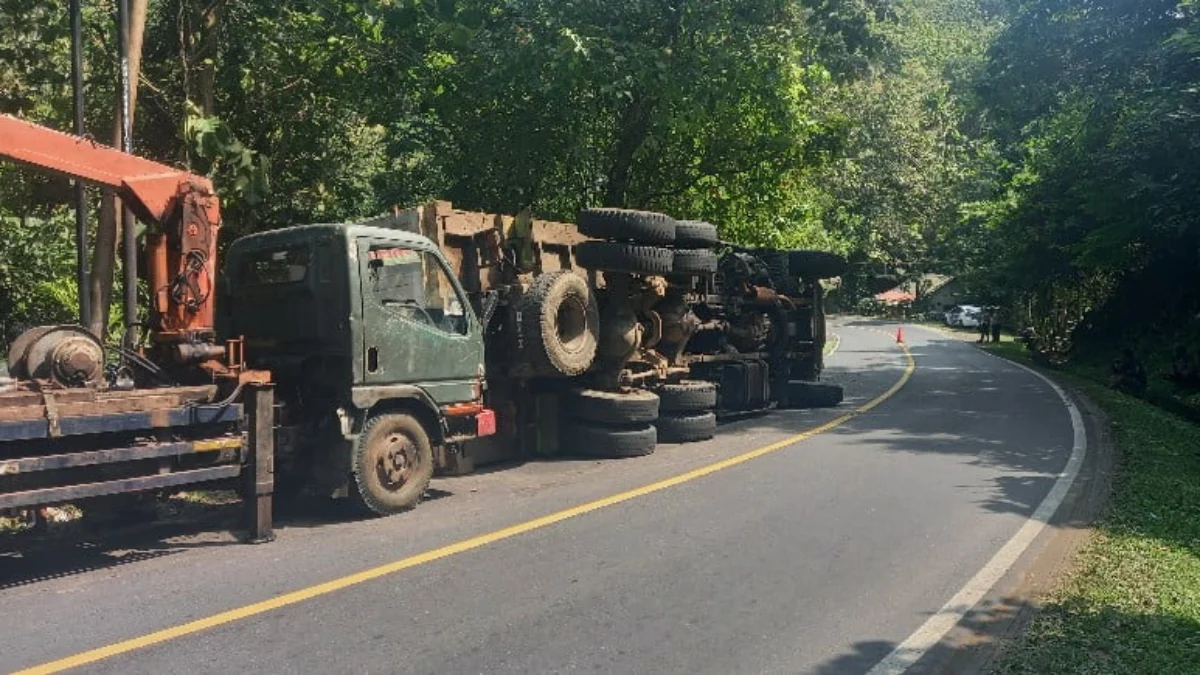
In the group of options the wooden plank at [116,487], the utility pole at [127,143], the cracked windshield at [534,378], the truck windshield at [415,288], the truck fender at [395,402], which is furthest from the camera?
the utility pole at [127,143]

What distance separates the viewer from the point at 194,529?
802 cm

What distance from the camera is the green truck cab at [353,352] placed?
8383 millimetres

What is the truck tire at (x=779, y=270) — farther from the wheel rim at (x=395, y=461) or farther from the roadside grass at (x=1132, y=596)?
the wheel rim at (x=395, y=461)

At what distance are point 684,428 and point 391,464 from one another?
5.21 metres

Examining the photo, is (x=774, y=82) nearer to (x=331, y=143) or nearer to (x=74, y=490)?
(x=331, y=143)

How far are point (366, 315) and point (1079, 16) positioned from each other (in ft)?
63.8

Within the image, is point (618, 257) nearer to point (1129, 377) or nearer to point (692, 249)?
point (692, 249)

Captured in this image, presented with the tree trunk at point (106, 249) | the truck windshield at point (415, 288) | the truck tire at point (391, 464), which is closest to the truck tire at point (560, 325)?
the truck windshield at point (415, 288)

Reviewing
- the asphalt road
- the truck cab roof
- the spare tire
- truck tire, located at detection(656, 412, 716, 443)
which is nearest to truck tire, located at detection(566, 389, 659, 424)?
the asphalt road

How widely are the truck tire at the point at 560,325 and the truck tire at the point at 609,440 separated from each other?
2.56 ft

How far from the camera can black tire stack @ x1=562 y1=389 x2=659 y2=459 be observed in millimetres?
11594

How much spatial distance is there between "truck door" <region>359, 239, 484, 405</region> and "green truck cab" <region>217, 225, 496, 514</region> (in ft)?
0.04

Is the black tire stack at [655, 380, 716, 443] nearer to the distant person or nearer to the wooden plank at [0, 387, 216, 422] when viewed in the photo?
the wooden plank at [0, 387, 216, 422]

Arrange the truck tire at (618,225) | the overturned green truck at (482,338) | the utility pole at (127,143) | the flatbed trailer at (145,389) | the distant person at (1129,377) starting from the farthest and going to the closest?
the distant person at (1129,377)
the truck tire at (618,225)
the utility pole at (127,143)
the overturned green truck at (482,338)
the flatbed trailer at (145,389)
